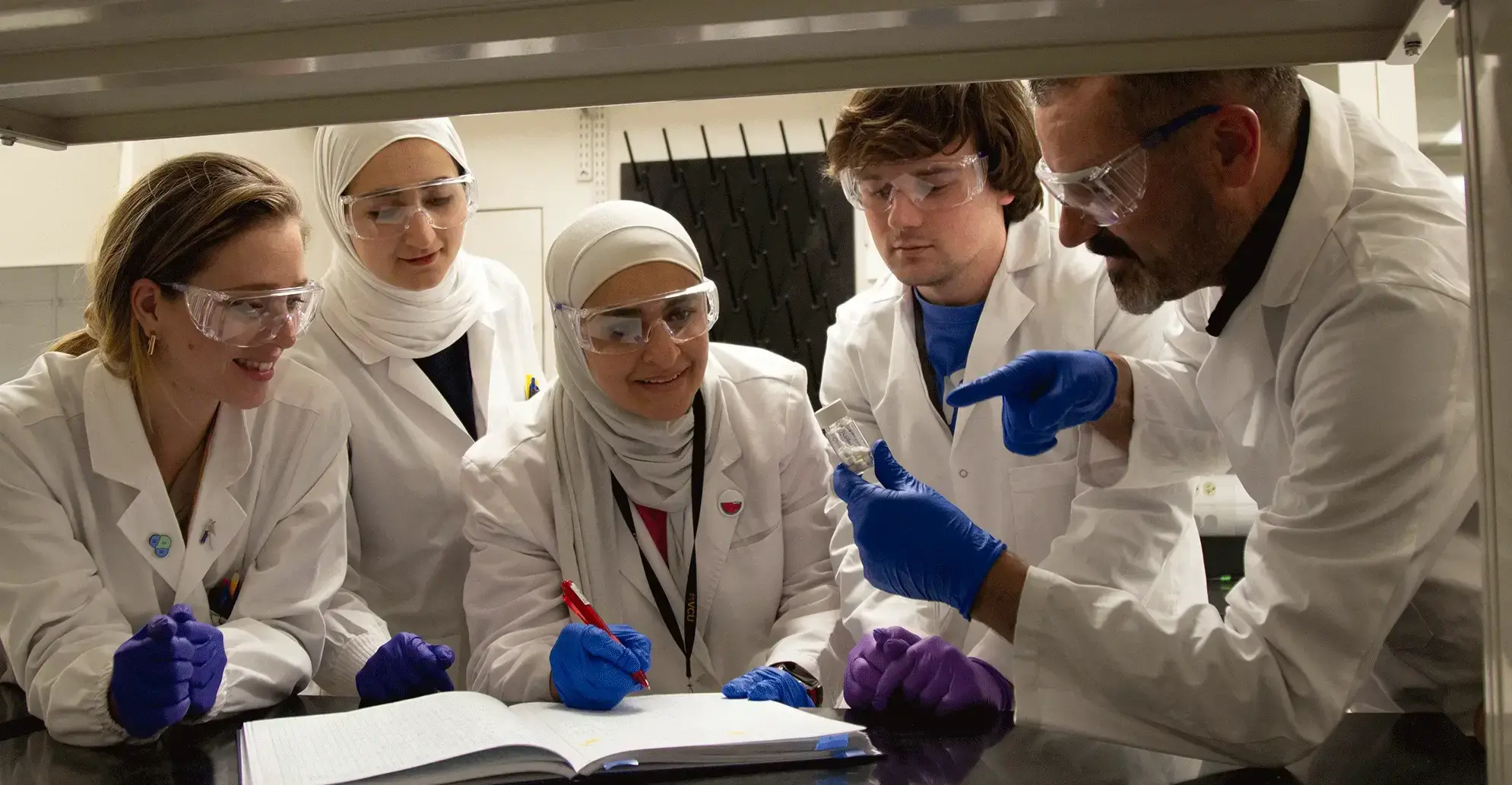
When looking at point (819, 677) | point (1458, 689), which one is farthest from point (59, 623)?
point (1458, 689)

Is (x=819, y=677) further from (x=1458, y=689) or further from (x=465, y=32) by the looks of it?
(x=465, y=32)

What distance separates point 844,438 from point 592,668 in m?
0.47

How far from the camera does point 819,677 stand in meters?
1.79

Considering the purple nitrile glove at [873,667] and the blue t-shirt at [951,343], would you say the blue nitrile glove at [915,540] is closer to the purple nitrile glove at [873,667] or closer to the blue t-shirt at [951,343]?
the purple nitrile glove at [873,667]

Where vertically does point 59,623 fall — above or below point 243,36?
below

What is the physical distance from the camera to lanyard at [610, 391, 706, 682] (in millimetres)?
1934

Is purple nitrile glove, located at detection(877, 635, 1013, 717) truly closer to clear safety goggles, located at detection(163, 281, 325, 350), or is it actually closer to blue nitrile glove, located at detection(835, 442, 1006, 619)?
blue nitrile glove, located at detection(835, 442, 1006, 619)

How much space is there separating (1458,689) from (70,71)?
1.60m

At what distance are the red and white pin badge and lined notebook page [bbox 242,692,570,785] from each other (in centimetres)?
62

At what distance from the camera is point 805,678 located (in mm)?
1760

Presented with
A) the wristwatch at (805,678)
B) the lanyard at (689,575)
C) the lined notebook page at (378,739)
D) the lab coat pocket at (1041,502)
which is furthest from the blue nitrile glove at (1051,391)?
the lined notebook page at (378,739)

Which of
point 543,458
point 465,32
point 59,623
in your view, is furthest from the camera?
point 543,458

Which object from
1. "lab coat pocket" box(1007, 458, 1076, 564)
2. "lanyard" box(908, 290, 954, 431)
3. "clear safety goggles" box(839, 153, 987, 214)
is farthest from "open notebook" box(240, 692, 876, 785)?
"clear safety goggles" box(839, 153, 987, 214)

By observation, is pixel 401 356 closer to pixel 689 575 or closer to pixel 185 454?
pixel 185 454
